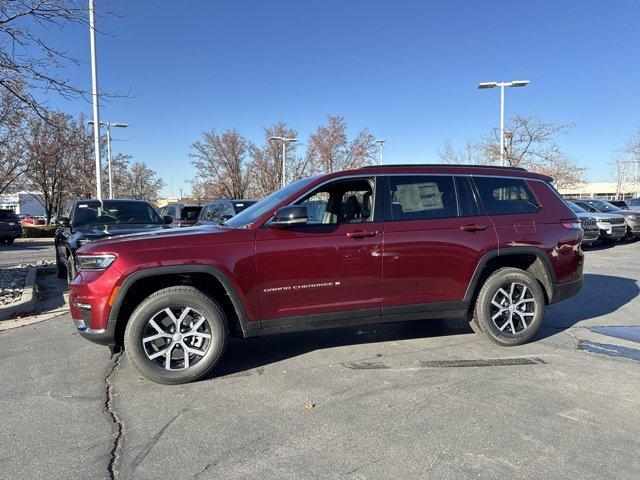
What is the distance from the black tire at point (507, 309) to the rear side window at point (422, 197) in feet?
3.01

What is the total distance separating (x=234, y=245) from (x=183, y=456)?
186cm

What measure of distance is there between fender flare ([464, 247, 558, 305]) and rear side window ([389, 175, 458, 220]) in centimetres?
59

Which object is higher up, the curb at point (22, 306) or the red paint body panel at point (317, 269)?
the red paint body panel at point (317, 269)

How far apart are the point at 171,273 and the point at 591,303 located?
640cm

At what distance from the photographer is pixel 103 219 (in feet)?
31.3

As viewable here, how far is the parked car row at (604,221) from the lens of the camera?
16.0m

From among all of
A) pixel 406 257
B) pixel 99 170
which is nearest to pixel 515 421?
pixel 406 257

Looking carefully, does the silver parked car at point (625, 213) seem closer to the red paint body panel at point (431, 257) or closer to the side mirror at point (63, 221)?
the red paint body panel at point (431, 257)

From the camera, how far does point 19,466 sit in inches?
122

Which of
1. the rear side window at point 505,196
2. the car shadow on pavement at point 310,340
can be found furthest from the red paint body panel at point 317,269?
the rear side window at point 505,196

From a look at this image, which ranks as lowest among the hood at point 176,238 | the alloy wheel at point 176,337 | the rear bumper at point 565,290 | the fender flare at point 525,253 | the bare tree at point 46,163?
the alloy wheel at point 176,337

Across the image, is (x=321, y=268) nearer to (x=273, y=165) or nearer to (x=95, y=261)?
(x=95, y=261)

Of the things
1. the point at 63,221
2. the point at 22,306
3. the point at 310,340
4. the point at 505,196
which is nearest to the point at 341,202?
the point at 310,340

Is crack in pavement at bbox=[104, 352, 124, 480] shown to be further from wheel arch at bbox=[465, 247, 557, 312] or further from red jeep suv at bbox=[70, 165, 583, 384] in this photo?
wheel arch at bbox=[465, 247, 557, 312]
